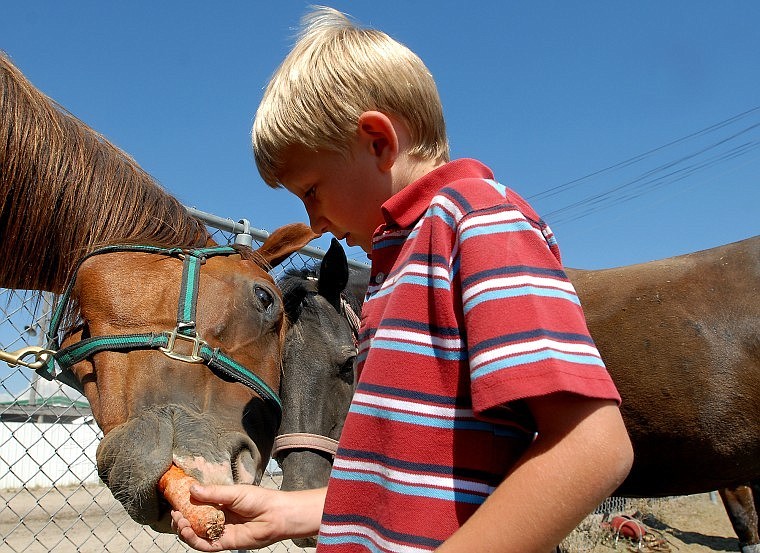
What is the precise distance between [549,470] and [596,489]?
6 cm

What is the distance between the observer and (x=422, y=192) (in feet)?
A: 3.55

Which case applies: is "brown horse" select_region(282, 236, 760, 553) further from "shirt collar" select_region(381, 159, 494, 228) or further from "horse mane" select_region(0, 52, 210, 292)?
"shirt collar" select_region(381, 159, 494, 228)

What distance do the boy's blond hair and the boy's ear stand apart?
0.07 feet

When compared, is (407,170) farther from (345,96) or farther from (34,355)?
(34,355)

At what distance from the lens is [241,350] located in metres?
2.05

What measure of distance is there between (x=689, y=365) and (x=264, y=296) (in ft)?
7.20

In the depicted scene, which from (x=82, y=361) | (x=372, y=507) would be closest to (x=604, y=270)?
(x=82, y=361)

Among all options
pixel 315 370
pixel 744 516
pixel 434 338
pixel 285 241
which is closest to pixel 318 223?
pixel 434 338

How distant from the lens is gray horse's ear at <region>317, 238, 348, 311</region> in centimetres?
312

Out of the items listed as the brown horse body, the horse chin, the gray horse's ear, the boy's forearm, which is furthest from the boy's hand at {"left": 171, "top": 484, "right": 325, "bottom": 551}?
the brown horse body

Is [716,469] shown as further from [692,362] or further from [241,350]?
[241,350]

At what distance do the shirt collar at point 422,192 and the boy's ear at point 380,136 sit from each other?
0.11 metres

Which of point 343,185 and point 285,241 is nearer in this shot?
point 343,185

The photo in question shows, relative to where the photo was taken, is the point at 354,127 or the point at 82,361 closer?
the point at 354,127
